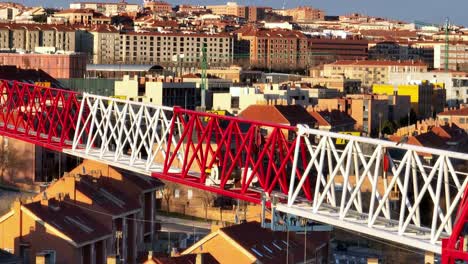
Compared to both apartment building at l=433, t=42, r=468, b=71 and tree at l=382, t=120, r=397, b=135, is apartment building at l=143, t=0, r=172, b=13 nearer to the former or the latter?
apartment building at l=433, t=42, r=468, b=71

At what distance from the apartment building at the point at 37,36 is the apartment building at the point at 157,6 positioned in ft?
186

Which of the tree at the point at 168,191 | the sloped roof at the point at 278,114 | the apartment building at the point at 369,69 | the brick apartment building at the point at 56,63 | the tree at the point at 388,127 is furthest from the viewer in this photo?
the apartment building at the point at 369,69

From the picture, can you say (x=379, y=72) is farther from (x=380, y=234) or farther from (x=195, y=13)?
(x=195, y=13)

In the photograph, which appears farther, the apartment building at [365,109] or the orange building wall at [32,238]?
the apartment building at [365,109]

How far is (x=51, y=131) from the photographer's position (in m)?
24.9

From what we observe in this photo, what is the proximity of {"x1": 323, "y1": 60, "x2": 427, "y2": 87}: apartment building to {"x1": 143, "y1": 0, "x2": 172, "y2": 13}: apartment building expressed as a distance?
66611mm

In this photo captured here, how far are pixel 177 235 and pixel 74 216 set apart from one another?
3.35 meters

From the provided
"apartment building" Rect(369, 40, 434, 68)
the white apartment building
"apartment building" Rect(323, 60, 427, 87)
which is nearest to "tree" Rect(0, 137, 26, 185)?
"apartment building" Rect(323, 60, 427, 87)

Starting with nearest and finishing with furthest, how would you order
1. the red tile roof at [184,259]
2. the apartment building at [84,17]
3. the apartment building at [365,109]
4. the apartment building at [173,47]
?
1. the red tile roof at [184,259]
2. the apartment building at [365,109]
3. the apartment building at [173,47]
4. the apartment building at [84,17]

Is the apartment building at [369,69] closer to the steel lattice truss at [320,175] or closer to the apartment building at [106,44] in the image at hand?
the apartment building at [106,44]

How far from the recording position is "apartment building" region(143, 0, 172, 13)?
13649 cm

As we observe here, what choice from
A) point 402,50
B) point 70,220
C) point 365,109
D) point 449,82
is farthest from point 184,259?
point 402,50

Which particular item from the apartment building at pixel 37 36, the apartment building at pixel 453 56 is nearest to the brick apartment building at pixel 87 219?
the apartment building at pixel 37 36

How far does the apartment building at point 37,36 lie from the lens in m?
77.6
